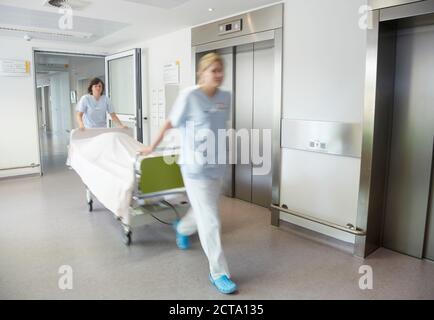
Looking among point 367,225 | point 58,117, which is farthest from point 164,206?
point 58,117

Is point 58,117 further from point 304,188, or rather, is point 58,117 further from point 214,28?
point 304,188

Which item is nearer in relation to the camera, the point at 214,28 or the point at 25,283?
the point at 25,283

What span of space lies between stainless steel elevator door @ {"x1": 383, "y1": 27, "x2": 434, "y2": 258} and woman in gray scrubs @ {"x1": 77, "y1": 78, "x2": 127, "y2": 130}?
135 inches

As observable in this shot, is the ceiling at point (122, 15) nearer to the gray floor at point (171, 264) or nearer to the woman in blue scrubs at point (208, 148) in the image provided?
the woman in blue scrubs at point (208, 148)

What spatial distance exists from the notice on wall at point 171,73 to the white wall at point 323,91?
7.08 feet

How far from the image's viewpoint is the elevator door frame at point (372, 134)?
2.66 metres

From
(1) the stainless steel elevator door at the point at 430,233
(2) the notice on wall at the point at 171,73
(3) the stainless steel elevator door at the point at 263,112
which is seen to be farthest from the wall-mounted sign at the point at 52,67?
(1) the stainless steel elevator door at the point at 430,233

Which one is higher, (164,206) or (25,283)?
(164,206)

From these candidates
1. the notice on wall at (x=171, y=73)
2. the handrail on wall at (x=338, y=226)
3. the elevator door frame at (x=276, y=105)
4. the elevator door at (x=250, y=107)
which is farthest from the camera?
the notice on wall at (x=171, y=73)

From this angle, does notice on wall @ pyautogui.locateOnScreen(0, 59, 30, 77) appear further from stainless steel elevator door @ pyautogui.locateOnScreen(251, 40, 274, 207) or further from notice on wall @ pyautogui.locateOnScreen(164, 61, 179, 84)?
stainless steel elevator door @ pyautogui.locateOnScreen(251, 40, 274, 207)

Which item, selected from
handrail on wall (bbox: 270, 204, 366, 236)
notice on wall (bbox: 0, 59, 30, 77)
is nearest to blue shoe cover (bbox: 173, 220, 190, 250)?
handrail on wall (bbox: 270, 204, 366, 236)
